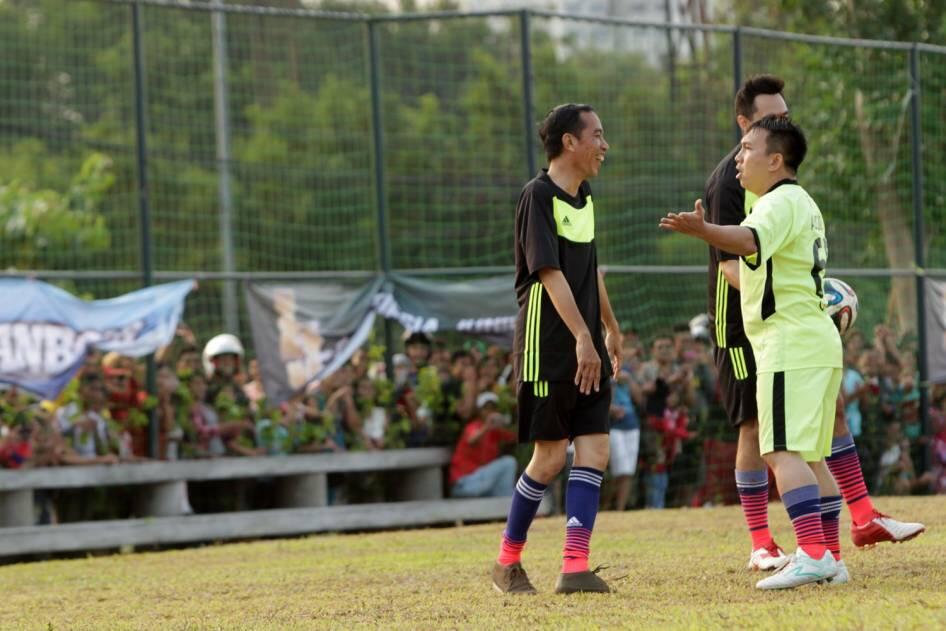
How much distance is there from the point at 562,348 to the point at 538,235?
51 cm

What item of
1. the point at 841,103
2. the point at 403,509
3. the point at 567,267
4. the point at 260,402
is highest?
the point at 841,103

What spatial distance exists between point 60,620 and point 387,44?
14.6 meters

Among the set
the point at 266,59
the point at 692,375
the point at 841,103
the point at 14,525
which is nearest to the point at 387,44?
the point at 266,59

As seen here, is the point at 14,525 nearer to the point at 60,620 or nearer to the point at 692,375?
the point at 60,620

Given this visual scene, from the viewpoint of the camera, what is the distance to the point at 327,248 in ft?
73.4

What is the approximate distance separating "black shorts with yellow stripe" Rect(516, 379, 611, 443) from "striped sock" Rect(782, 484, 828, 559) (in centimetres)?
92

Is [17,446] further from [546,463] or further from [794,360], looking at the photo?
[794,360]

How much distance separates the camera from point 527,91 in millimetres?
14500

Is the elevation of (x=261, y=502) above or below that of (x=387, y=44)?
below

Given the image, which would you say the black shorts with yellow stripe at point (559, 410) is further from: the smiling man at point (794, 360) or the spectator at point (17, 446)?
the spectator at point (17, 446)

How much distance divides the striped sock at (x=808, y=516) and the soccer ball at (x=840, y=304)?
1107 millimetres

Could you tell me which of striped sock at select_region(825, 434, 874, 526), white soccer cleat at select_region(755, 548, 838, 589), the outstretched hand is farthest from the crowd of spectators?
the outstretched hand

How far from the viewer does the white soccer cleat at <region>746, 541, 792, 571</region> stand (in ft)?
25.2

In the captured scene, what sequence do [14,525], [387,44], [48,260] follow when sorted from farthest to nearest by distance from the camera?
[48,260] → [387,44] → [14,525]
